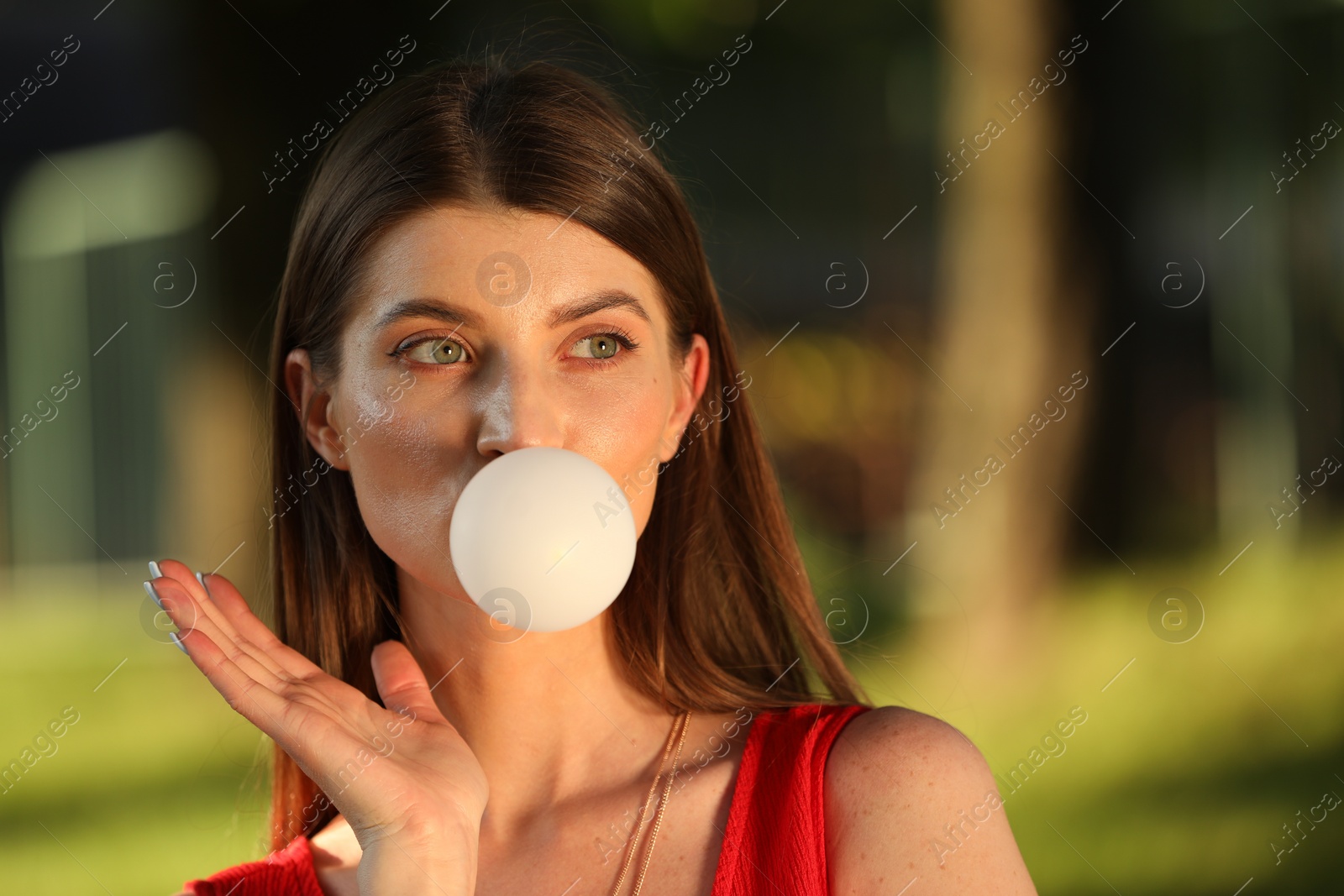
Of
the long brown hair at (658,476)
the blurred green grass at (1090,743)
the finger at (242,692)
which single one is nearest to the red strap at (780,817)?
the long brown hair at (658,476)

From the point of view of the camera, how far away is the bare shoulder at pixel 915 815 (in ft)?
4.39

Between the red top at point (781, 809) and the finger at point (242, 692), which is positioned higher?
the finger at point (242, 692)

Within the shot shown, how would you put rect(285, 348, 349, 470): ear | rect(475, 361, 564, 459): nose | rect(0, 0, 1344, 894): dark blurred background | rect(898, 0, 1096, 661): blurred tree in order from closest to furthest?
rect(475, 361, 564, 459): nose, rect(285, 348, 349, 470): ear, rect(0, 0, 1344, 894): dark blurred background, rect(898, 0, 1096, 661): blurred tree

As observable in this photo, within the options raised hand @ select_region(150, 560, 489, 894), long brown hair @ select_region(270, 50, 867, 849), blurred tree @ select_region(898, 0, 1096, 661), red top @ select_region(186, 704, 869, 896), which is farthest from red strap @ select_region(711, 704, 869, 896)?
blurred tree @ select_region(898, 0, 1096, 661)

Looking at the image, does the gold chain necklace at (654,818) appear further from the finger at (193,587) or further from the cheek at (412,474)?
the finger at (193,587)

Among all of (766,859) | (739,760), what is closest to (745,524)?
(739,760)

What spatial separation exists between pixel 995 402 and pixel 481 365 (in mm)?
3024

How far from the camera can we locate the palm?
1394 millimetres

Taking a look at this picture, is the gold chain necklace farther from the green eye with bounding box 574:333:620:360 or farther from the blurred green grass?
the blurred green grass

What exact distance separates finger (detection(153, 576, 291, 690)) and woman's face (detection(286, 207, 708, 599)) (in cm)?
22

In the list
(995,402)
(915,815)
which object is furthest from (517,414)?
(995,402)

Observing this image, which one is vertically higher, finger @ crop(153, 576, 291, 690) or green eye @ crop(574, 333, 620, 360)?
green eye @ crop(574, 333, 620, 360)

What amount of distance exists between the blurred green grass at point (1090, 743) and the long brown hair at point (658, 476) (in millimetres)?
1841

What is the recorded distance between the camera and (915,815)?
1363 mm
